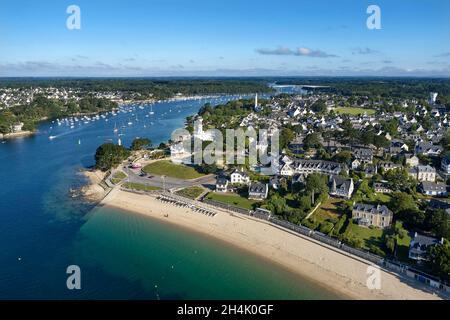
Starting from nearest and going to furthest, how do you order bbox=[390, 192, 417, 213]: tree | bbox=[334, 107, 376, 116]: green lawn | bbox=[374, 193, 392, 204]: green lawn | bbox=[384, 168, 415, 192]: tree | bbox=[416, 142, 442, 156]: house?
1. bbox=[390, 192, 417, 213]: tree
2. bbox=[374, 193, 392, 204]: green lawn
3. bbox=[384, 168, 415, 192]: tree
4. bbox=[416, 142, 442, 156]: house
5. bbox=[334, 107, 376, 116]: green lawn

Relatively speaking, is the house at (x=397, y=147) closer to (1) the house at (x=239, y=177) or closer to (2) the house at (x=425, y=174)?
(2) the house at (x=425, y=174)

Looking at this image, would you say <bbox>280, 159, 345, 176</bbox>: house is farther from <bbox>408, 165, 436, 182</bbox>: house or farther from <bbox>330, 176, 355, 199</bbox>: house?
<bbox>408, 165, 436, 182</bbox>: house

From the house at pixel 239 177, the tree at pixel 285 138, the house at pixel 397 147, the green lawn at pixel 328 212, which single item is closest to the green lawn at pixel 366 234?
the green lawn at pixel 328 212

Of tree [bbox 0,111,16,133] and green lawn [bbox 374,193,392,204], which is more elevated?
tree [bbox 0,111,16,133]

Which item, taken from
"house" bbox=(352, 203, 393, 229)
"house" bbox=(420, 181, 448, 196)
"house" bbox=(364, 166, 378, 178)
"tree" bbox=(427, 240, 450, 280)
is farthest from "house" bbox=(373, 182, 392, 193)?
"tree" bbox=(427, 240, 450, 280)

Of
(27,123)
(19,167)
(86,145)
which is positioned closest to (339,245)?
(19,167)
